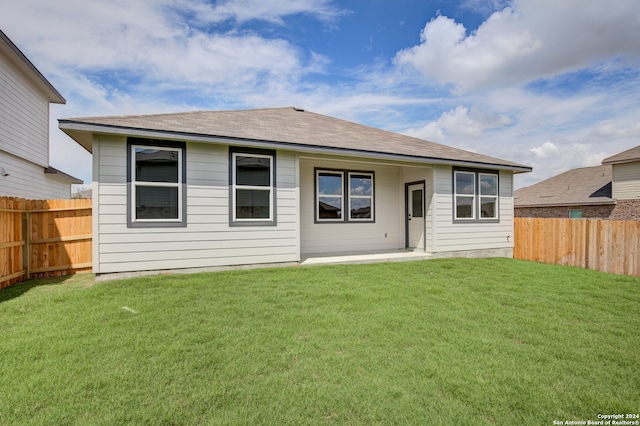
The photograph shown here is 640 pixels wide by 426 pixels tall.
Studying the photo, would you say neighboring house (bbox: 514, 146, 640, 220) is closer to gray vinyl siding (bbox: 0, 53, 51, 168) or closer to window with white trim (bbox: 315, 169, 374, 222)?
window with white trim (bbox: 315, 169, 374, 222)

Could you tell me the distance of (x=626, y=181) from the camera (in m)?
16.5

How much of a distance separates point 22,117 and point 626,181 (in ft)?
90.9

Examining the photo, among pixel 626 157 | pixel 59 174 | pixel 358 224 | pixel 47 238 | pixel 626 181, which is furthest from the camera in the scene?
pixel 626 181

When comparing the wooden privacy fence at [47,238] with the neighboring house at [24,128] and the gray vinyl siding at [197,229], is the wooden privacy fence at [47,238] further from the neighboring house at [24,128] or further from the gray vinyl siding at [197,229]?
the neighboring house at [24,128]

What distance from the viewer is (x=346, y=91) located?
13.6 meters

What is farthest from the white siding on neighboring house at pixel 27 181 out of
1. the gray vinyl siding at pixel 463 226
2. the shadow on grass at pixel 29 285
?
the gray vinyl siding at pixel 463 226

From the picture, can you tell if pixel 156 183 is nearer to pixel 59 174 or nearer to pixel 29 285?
pixel 29 285

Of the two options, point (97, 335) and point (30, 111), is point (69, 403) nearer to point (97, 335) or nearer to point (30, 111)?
point (97, 335)

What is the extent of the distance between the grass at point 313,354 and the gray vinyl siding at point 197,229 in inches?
32.3

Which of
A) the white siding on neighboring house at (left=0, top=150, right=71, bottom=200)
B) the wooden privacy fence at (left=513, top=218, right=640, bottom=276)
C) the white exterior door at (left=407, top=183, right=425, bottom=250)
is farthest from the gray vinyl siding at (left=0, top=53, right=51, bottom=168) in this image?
the wooden privacy fence at (left=513, top=218, right=640, bottom=276)

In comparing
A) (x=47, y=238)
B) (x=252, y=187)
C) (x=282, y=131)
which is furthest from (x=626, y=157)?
(x=47, y=238)

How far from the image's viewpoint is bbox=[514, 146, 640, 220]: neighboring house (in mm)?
16219

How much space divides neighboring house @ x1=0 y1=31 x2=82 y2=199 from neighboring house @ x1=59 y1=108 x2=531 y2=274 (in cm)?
516

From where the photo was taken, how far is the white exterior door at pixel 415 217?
9625 mm
